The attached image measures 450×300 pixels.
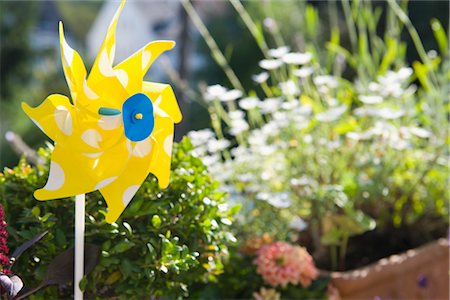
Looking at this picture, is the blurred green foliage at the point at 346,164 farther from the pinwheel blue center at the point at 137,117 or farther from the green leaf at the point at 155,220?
the pinwheel blue center at the point at 137,117

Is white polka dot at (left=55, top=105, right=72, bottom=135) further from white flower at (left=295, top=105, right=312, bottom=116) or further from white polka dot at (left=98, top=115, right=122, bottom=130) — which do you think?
white flower at (left=295, top=105, right=312, bottom=116)

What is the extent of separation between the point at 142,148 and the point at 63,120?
128 mm

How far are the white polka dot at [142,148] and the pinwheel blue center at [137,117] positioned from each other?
0.03 meters

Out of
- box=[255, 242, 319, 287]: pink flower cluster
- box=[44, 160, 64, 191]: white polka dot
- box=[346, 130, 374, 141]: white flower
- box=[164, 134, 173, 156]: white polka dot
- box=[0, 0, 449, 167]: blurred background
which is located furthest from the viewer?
box=[0, 0, 449, 167]: blurred background

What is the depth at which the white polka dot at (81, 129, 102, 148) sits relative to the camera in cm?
116

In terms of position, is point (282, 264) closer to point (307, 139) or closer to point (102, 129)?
point (307, 139)

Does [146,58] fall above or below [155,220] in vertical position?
above

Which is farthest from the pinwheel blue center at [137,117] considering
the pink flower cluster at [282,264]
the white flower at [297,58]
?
the white flower at [297,58]

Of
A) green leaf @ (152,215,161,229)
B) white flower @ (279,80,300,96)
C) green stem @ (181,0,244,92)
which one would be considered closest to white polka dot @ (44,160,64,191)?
green leaf @ (152,215,161,229)

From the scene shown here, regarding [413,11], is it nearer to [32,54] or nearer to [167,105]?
[32,54]

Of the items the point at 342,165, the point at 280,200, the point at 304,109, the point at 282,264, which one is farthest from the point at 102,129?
the point at 342,165

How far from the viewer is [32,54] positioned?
695cm

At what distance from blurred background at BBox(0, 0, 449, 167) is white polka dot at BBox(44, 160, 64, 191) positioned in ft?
9.85

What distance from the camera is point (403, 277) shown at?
1.97 m
